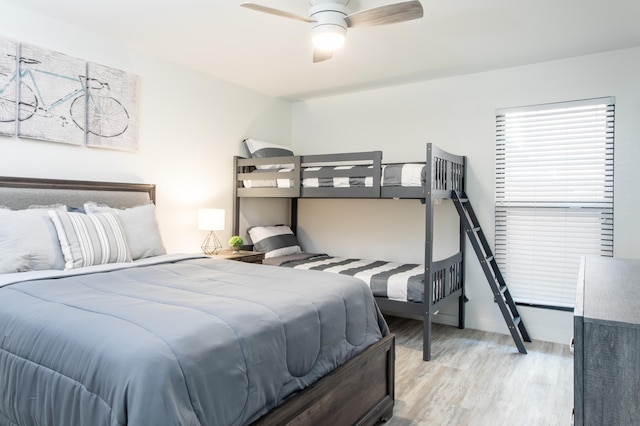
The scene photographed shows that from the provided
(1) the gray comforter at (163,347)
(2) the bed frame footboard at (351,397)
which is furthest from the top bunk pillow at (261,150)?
(2) the bed frame footboard at (351,397)

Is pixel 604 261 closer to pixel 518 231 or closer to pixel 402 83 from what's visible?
pixel 518 231

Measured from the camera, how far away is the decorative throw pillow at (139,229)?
9.20ft

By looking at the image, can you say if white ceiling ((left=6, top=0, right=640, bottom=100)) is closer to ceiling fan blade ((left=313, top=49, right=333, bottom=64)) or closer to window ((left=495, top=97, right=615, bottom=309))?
ceiling fan blade ((left=313, top=49, right=333, bottom=64))

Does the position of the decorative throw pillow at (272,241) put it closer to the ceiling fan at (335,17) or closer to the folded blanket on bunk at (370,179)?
the folded blanket on bunk at (370,179)

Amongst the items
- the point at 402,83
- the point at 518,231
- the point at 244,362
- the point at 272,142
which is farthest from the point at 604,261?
the point at 272,142

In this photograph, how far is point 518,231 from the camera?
3816 mm

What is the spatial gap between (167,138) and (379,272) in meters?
2.29

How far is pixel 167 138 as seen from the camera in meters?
3.68

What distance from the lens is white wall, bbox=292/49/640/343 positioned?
10.9ft

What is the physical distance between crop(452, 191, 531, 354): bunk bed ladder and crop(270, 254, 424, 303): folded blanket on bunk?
55 centimetres

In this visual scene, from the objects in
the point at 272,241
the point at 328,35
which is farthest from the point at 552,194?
the point at 272,241

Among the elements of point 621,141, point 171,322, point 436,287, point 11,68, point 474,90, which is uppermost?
point 474,90

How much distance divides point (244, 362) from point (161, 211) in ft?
8.46

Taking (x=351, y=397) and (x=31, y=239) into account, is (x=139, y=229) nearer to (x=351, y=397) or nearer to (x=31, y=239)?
(x=31, y=239)
